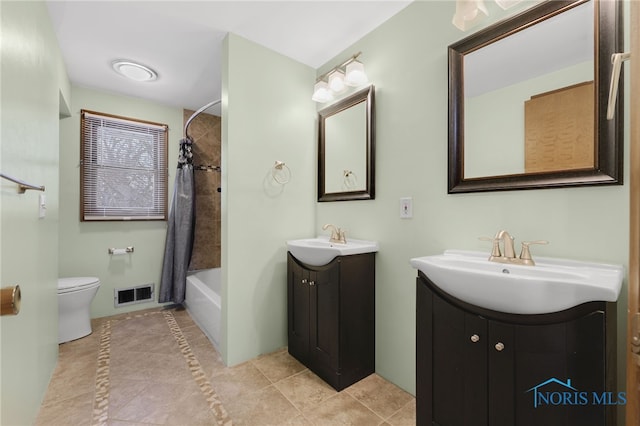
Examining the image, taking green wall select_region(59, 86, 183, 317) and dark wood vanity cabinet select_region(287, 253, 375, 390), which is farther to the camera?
green wall select_region(59, 86, 183, 317)

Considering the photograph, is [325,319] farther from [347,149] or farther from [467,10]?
[467,10]

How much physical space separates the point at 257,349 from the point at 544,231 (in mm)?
1901

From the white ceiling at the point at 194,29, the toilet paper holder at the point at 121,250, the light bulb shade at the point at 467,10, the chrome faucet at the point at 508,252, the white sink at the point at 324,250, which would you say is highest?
the white ceiling at the point at 194,29

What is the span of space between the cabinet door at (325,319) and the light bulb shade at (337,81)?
4.14ft

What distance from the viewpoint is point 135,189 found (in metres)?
2.88

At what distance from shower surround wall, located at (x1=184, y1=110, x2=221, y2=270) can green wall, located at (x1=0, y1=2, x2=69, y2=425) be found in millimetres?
1395

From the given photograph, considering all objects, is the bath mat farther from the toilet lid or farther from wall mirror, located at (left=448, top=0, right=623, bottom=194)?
wall mirror, located at (left=448, top=0, right=623, bottom=194)

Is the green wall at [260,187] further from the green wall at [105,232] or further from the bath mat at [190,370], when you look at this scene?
the green wall at [105,232]

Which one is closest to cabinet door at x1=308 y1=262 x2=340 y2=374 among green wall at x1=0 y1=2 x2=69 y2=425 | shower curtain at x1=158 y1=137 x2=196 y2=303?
green wall at x1=0 y1=2 x2=69 y2=425

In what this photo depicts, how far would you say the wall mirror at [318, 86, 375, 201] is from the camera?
73.6 inches

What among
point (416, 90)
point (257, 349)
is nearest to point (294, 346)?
point (257, 349)

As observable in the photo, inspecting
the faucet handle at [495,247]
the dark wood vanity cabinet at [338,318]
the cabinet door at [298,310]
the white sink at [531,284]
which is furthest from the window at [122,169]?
the faucet handle at [495,247]

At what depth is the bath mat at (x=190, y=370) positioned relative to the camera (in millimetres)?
1424

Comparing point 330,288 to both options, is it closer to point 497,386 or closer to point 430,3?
point 497,386
